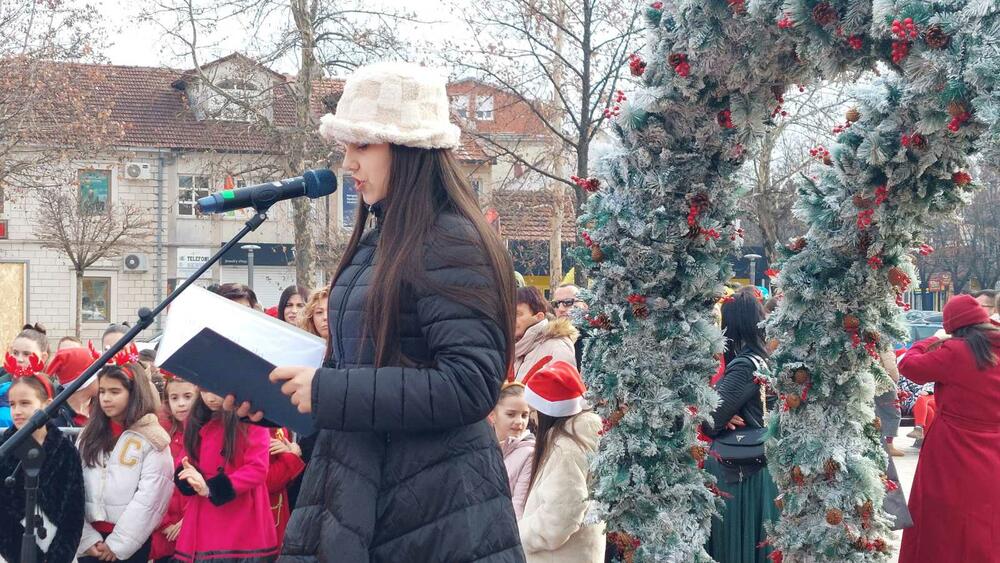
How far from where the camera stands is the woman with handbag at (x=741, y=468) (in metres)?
5.78

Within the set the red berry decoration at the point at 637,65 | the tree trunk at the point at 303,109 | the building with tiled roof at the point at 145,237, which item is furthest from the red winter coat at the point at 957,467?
the building with tiled roof at the point at 145,237

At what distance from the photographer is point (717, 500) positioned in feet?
15.4

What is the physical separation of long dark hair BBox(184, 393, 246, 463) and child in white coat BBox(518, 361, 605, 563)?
1.40 meters

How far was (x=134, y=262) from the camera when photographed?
3553cm

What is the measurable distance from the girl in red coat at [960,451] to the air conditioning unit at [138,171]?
3199cm

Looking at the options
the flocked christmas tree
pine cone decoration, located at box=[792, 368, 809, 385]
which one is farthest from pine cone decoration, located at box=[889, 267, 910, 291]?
pine cone decoration, located at box=[792, 368, 809, 385]

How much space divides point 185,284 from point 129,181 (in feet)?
112

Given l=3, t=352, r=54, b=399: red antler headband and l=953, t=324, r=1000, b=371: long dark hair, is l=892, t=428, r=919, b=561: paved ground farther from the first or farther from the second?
l=3, t=352, r=54, b=399: red antler headband

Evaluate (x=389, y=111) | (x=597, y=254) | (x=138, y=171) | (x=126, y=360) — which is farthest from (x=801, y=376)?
(x=138, y=171)

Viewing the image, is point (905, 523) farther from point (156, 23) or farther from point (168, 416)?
point (156, 23)

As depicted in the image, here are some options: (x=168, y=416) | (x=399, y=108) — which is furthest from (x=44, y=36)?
(x=399, y=108)

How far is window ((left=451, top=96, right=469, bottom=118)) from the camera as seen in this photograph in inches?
768

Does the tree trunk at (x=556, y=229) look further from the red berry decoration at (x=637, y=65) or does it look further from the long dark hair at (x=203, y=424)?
the red berry decoration at (x=637, y=65)

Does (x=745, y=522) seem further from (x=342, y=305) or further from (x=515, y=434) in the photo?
(x=342, y=305)
